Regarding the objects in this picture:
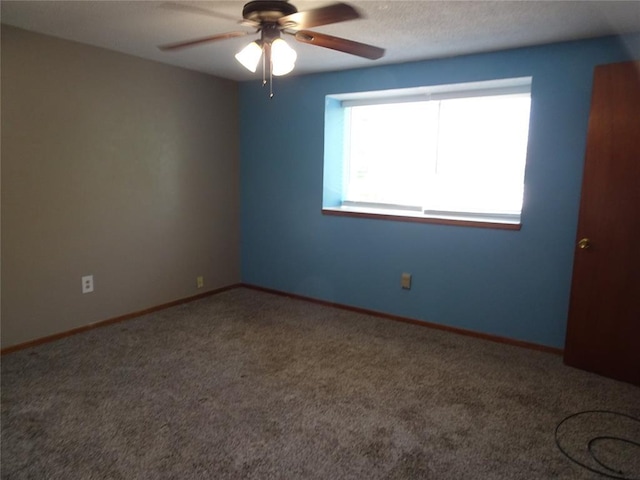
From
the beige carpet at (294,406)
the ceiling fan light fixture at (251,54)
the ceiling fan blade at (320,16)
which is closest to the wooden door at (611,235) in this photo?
the beige carpet at (294,406)

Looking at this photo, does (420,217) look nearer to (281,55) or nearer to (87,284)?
(281,55)

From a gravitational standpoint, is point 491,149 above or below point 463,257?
above

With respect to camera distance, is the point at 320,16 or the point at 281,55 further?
the point at 281,55

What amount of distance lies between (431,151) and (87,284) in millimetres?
2961

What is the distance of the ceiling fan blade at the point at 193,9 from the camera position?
231 cm

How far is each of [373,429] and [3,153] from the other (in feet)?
9.20

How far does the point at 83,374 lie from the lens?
2684 mm

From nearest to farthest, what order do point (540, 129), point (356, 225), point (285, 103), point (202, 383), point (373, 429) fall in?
point (373, 429) < point (202, 383) < point (540, 129) < point (356, 225) < point (285, 103)

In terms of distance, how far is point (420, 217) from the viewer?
3.58 metres

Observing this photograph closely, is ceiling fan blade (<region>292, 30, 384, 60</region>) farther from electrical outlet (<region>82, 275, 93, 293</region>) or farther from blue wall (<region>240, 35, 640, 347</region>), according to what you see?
electrical outlet (<region>82, 275, 93, 293</region>)

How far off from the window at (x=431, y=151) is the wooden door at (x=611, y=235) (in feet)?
1.87

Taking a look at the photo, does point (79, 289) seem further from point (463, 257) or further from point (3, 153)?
point (463, 257)

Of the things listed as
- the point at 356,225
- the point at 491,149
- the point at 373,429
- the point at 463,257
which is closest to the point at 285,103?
the point at 356,225

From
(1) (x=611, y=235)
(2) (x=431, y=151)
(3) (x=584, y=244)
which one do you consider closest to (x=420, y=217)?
(2) (x=431, y=151)
